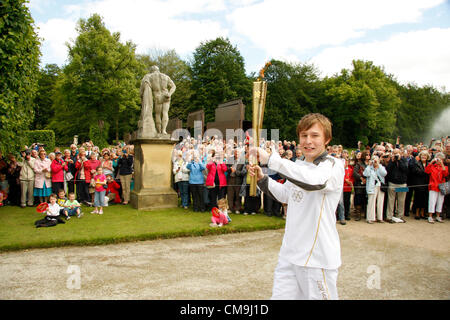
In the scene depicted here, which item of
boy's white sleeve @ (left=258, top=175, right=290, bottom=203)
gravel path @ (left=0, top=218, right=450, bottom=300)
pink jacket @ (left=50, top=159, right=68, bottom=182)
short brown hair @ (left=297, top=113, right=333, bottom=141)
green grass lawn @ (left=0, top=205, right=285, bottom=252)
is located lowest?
gravel path @ (left=0, top=218, right=450, bottom=300)

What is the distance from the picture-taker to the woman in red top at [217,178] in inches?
433

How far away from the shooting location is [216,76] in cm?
4394

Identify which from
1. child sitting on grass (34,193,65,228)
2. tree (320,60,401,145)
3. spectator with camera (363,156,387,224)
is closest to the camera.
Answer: child sitting on grass (34,193,65,228)

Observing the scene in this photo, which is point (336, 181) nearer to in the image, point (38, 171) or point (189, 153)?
point (189, 153)

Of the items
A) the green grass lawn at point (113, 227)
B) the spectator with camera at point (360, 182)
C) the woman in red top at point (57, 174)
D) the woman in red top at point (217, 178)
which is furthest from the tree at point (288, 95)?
the green grass lawn at point (113, 227)

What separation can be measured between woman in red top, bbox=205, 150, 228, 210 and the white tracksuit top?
8.08 m

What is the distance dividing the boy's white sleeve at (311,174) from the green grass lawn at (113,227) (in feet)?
19.6

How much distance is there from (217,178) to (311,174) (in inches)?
340

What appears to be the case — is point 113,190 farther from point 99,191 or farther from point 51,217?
point 51,217

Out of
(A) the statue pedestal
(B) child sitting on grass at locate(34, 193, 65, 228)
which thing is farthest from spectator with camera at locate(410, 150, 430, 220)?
(B) child sitting on grass at locate(34, 193, 65, 228)

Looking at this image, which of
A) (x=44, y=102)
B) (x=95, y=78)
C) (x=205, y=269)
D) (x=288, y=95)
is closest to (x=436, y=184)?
(x=205, y=269)

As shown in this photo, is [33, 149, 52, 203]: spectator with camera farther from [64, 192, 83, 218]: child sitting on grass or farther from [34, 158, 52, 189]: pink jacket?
[64, 192, 83, 218]: child sitting on grass

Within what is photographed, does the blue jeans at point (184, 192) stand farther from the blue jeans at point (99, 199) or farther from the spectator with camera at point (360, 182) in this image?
the spectator with camera at point (360, 182)

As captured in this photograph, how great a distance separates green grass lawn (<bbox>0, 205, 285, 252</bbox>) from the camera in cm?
726
